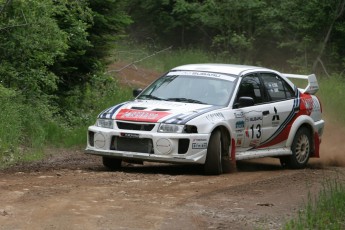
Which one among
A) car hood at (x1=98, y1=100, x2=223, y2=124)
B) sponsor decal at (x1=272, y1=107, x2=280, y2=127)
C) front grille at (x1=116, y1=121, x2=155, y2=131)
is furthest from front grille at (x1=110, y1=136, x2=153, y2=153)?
sponsor decal at (x1=272, y1=107, x2=280, y2=127)

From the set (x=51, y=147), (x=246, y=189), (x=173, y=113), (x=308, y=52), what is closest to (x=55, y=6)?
(x=51, y=147)

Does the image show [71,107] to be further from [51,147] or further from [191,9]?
[191,9]

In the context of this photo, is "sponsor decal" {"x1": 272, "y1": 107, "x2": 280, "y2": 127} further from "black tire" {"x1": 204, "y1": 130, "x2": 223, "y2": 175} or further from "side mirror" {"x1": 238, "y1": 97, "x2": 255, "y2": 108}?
"black tire" {"x1": 204, "y1": 130, "x2": 223, "y2": 175}

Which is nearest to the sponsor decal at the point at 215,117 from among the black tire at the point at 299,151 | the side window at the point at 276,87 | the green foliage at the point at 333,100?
the side window at the point at 276,87

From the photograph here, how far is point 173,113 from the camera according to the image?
42.2 feet

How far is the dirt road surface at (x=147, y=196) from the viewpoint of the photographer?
8812mm

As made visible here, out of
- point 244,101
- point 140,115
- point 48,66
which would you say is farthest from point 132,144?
point 48,66

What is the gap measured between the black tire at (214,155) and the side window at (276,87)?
203cm

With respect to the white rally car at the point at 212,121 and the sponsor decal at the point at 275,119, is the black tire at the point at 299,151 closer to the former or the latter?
the white rally car at the point at 212,121

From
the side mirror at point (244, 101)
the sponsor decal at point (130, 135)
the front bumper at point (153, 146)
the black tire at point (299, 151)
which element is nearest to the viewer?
the front bumper at point (153, 146)

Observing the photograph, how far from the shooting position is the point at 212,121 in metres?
13.0

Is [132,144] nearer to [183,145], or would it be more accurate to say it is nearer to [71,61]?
[183,145]

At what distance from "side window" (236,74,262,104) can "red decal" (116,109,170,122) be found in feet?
5.77

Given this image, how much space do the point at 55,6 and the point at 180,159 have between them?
4.71m
